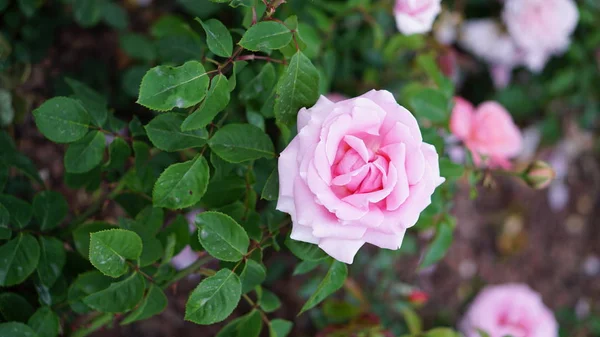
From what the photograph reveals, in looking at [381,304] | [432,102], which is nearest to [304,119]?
[432,102]

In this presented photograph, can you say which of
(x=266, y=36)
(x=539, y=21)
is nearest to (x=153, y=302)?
(x=266, y=36)

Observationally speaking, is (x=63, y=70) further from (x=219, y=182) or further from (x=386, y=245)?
(x=386, y=245)

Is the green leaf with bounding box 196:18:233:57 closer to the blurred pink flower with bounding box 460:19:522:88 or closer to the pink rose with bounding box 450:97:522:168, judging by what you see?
the pink rose with bounding box 450:97:522:168

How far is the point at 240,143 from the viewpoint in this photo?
0.72 meters

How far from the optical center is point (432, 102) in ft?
3.45

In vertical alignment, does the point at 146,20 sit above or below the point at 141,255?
below

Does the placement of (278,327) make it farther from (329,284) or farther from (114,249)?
(114,249)

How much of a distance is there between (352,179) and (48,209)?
1.49 feet

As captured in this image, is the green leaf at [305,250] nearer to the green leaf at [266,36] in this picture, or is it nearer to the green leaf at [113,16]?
the green leaf at [266,36]

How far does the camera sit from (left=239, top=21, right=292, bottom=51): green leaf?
2.14 feet

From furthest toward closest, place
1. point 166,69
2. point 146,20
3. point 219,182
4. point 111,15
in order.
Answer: point 146,20 → point 111,15 → point 219,182 → point 166,69

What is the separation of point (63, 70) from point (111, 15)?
225 millimetres

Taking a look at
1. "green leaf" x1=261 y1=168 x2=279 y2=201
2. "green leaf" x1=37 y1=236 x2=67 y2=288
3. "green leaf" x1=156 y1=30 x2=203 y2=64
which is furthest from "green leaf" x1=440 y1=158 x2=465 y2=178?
"green leaf" x1=37 y1=236 x2=67 y2=288

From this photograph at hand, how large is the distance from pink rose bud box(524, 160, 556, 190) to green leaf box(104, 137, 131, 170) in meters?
0.67
